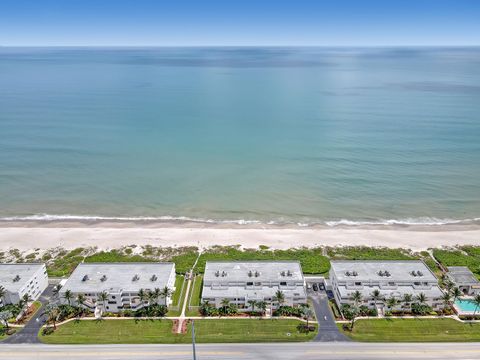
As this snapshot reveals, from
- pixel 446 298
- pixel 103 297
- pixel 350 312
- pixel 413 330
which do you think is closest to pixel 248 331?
pixel 350 312

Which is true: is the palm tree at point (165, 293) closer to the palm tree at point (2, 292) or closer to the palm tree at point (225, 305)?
the palm tree at point (225, 305)

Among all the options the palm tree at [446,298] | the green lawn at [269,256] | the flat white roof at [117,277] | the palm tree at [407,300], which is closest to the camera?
the palm tree at [407,300]

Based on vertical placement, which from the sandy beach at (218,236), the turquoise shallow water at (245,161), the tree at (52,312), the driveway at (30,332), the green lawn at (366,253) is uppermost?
the turquoise shallow water at (245,161)

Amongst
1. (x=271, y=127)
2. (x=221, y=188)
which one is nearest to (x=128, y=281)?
(x=221, y=188)

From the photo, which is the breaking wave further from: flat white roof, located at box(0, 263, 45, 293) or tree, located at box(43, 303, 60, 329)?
tree, located at box(43, 303, 60, 329)

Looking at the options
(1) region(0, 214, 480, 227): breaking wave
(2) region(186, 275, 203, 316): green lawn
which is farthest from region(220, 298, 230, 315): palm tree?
(1) region(0, 214, 480, 227): breaking wave

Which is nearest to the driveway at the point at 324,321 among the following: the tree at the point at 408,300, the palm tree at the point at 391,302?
the palm tree at the point at 391,302

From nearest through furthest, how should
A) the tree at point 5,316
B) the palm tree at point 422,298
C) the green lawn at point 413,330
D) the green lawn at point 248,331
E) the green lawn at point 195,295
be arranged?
the green lawn at point 248,331
the green lawn at point 413,330
the tree at point 5,316
the palm tree at point 422,298
the green lawn at point 195,295

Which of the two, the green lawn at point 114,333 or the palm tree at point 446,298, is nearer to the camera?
the green lawn at point 114,333
